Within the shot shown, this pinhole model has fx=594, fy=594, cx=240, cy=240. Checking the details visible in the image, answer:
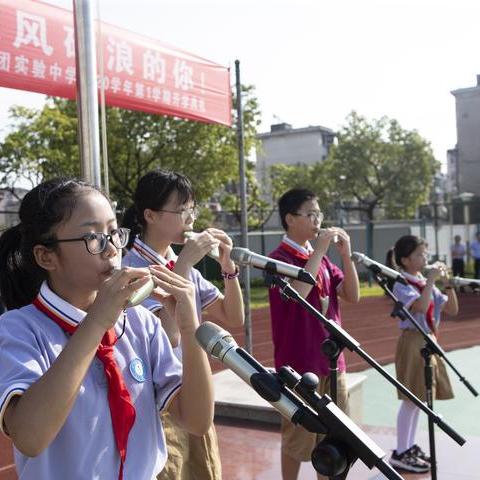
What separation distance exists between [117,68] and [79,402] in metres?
3.30

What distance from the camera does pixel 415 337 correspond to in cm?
412

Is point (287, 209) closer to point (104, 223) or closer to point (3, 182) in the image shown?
point (104, 223)

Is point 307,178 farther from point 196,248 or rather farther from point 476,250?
point 196,248

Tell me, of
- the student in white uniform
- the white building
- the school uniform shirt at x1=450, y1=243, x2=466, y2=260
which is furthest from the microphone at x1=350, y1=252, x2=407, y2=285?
the white building

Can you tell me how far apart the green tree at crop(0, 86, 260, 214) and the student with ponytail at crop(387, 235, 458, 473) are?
1209 centimetres

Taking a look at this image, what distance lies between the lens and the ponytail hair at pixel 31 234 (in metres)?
1.53

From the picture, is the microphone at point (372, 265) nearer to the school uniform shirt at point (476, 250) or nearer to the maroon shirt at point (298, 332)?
the maroon shirt at point (298, 332)

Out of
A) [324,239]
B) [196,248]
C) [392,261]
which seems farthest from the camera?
[392,261]

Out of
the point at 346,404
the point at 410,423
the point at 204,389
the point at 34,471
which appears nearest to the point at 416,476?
the point at 410,423

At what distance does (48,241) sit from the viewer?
152cm

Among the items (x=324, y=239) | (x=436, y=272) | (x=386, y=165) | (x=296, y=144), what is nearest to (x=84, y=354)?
(x=324, y=239)

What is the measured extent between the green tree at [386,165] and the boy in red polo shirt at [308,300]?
26754mm

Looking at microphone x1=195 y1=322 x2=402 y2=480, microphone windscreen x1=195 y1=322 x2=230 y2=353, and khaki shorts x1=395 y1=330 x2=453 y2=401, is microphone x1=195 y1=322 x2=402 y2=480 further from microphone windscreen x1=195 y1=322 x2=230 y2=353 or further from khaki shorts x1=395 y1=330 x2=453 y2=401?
khaki shorts x1=395 y1=330 x2=453 y2=401

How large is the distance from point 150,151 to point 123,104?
41.7ft
